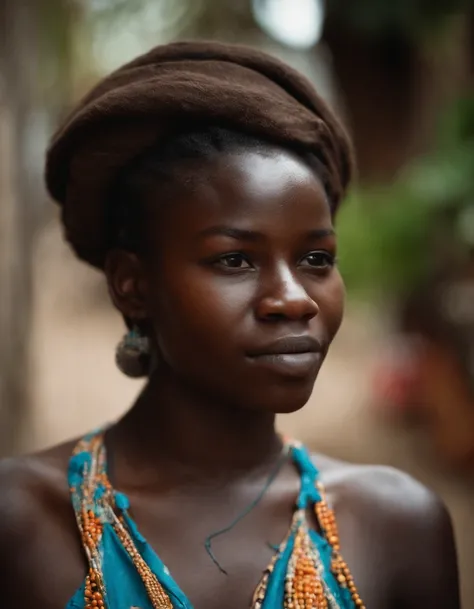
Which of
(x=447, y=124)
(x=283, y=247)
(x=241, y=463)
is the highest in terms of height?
(x=447, y=124)

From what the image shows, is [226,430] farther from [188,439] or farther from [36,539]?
[36,539]

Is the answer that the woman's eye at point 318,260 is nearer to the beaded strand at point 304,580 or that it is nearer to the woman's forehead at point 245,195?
the woman's forehead at point 245,195

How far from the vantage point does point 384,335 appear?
725 cm

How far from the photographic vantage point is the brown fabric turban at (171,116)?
4.30 ft

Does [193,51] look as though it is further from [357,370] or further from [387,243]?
[357,370]

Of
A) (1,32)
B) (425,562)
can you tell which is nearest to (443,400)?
(1,32)

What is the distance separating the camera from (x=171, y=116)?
4.36 feet

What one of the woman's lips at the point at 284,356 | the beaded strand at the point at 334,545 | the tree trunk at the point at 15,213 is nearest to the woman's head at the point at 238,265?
the woman's lips at the point at 284,356

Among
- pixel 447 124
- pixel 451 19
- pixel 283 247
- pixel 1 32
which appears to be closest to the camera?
pixel 283 247

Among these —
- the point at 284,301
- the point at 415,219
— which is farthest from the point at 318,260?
the point at 415,219

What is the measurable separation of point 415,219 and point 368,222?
A: 0.32 m

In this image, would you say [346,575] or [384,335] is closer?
[346,575]

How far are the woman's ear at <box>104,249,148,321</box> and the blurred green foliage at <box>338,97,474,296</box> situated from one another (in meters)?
3.12

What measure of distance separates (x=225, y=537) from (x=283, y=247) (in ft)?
1.75
